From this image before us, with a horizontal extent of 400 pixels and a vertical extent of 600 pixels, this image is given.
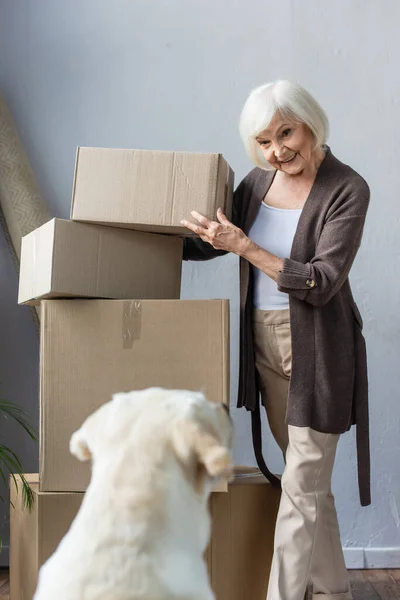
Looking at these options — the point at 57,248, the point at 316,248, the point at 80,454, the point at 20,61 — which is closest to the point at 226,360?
the point at 316,248

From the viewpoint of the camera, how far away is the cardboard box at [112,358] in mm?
1956

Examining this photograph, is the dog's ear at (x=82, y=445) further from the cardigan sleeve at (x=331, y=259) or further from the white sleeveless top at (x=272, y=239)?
the white sleeveless top at (x=272, y=239)

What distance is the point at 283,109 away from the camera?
2014 millimetres

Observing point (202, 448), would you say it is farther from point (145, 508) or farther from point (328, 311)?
point (328, 311)

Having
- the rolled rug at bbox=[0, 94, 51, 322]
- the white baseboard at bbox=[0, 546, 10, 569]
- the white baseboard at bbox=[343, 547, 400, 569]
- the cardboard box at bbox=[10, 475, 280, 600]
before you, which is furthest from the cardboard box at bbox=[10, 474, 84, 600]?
the white baseboard at bbox=[343, 547, 400, 569]

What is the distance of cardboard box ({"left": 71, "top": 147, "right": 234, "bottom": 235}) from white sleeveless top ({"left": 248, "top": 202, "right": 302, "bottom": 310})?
20 centimetres

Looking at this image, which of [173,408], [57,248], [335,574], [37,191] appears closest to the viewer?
[173,408]

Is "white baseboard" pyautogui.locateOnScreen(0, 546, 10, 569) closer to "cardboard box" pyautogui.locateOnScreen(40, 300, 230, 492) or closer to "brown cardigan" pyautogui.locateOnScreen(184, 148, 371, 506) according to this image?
"cardboard box" pyautogui.locateOnScreen(40, 300, 230, 492)

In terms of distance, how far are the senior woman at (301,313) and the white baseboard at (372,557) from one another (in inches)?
28.6

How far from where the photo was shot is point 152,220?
1.95m

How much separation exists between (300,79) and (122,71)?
0.62 meters

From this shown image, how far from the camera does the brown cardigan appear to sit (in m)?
1.96

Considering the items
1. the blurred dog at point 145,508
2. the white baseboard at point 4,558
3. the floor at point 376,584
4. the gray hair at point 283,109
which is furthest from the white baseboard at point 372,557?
the blurred dog at point 145,508

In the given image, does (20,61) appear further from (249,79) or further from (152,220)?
(152,220)
